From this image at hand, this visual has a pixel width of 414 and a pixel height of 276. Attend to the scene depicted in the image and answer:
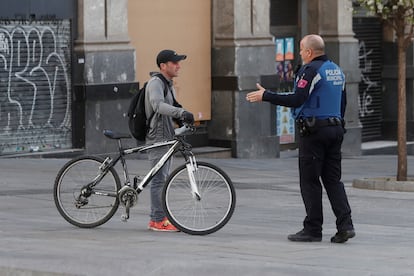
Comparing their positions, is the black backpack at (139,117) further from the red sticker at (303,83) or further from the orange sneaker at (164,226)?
the red sticker at (303,83)

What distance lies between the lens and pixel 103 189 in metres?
10.7

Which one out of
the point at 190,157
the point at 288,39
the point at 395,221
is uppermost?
the point at 288,39

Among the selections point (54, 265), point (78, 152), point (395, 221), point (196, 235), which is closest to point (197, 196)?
point (196, 235)

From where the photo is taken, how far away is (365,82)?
26.2m

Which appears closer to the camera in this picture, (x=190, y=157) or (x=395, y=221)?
(x=190, y=157)

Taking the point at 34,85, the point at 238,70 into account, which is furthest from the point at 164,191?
the point at 238,70

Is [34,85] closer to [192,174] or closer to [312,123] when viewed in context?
[192,174]

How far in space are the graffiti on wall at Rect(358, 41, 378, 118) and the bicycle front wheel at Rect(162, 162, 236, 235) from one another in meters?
15.8

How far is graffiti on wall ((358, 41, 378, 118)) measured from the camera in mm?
26000

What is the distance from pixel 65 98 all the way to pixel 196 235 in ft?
29.1

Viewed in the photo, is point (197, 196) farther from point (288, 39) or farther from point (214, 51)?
point (288, 39)

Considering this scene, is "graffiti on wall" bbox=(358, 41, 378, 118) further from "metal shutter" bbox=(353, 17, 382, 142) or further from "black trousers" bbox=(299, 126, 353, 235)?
"black trousers" bbox=(299, 126, 353, 235)

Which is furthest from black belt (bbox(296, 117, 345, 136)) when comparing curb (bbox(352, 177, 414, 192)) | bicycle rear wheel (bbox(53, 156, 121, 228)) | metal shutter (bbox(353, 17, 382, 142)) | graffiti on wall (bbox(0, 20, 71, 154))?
metal shutter (bbox(353, 17, 382, 142))

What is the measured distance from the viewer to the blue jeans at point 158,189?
Result: 10625mm
